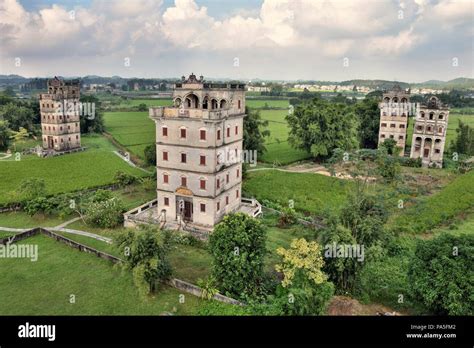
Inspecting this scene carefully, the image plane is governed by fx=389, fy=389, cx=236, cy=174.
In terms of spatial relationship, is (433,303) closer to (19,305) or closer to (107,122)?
(19,305)

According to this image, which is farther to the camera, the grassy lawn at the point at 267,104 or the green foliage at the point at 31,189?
the grassy lawn at the point at 267,104

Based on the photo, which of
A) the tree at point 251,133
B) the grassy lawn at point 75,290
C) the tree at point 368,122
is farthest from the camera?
the tree at point 368,122

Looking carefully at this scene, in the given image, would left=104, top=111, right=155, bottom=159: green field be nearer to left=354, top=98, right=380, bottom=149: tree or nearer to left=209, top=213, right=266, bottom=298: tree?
left=354, top=98, right=380, bottom=149: tree

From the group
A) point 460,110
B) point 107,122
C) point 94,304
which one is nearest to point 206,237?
point 94,304

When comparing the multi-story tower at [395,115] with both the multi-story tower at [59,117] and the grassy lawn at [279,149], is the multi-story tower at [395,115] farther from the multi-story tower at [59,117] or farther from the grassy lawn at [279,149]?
the multi-story tower at [59,117]

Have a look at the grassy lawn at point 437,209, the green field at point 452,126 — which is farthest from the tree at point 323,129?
the green field at point 452,126

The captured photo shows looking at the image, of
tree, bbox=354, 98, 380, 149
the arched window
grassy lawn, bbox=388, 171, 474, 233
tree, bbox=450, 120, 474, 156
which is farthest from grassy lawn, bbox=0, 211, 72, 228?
tree, bbox=450, 120, 474, 156

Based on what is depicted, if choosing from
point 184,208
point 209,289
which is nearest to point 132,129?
point 184,208
